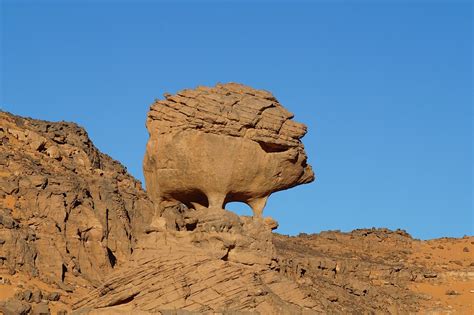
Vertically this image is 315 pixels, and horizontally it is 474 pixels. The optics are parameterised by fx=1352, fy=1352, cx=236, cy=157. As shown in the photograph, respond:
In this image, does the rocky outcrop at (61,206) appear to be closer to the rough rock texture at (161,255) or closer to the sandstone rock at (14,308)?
the rough rock texture at (161,255)

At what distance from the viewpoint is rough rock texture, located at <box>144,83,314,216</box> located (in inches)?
1411

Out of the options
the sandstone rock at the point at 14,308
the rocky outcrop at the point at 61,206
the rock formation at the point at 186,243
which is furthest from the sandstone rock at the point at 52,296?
the rocky outcrop at the point at 61,206

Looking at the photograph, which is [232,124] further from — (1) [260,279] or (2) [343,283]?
(2) [343,283]

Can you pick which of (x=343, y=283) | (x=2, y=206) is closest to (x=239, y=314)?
(x=2, y=206)

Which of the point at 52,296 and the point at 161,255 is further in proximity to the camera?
the point at 52,296

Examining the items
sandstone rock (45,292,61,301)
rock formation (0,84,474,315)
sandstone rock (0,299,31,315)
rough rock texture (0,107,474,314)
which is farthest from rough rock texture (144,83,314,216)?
sandstone rock (45,292,61,301)

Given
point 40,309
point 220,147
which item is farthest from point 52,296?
point 220,147

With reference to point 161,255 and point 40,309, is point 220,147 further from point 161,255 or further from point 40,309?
point 40,309

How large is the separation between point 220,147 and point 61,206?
19.1 m

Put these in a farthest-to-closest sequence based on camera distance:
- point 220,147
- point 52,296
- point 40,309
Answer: point 52,296, point 40,309, point 220,147

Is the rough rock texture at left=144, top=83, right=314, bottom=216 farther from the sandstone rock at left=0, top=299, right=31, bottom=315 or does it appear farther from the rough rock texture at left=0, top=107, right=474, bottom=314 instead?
the sandstone rock at left=0, top=299, right=31, bottom=315

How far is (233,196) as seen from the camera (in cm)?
3694

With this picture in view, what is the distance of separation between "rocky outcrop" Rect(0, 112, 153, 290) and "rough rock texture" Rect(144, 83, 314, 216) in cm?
1235

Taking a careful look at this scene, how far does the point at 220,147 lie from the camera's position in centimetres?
3591
